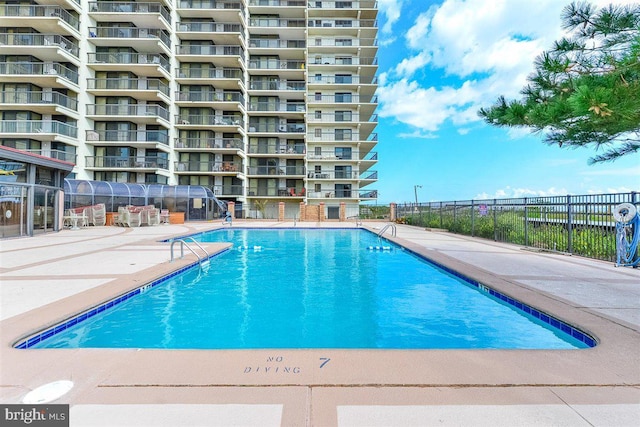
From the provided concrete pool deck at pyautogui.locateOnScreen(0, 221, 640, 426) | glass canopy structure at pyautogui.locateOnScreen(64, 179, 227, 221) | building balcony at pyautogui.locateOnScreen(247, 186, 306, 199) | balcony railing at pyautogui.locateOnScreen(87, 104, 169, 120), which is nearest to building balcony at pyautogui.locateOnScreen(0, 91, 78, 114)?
balcony railing at pyautogui.locateOnScreen(87, 104, 169, 120)

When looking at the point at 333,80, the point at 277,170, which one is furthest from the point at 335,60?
the point at 277,170

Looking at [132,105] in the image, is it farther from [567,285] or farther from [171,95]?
[567,285]

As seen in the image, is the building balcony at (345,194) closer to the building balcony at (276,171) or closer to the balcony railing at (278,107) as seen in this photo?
the building balcony at (276,171)

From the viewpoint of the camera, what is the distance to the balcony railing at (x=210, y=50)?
98.4ft

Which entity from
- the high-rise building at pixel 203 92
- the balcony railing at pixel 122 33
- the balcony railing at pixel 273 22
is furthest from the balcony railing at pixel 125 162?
the balcony railing at pixel 273 22

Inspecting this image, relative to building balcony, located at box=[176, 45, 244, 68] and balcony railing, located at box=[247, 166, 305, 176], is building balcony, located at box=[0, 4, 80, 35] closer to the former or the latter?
building balcony, located at box=[176, 45, 244, 68]

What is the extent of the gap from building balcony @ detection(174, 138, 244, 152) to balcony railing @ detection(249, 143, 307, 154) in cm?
225

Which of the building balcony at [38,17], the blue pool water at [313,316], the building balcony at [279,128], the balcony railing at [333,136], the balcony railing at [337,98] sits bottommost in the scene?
the blue pool water at [313,316]

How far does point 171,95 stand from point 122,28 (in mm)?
6392

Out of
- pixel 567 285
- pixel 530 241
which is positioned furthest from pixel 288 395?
pixel 530 241

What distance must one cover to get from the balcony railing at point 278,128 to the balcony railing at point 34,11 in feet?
54.6

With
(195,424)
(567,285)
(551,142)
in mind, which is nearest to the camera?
(195,424)

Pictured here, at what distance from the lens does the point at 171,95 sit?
29.7 metres

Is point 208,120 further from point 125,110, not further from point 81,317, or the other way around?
point 81,317
